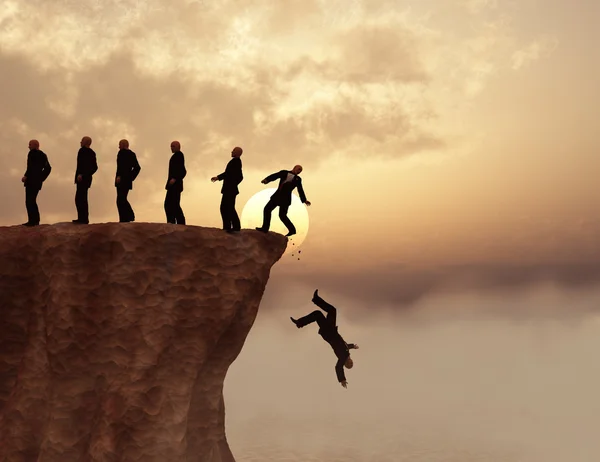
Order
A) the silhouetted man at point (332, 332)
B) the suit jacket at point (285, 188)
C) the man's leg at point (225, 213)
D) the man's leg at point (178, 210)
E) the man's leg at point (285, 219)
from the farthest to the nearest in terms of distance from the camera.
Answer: the silhouetted man at point (332, 332)
the man's leg at point (285, 219)
the suit jacket at point (285, 188)
the man's leg at point (225, 213)
the man's leg at point (178, 210)

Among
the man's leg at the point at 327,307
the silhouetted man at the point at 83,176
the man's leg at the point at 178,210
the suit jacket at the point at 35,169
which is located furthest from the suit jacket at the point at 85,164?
the man's leg at the point at 327,307

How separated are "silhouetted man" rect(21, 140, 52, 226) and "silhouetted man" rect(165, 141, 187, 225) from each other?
285cm

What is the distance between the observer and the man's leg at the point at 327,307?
770 inches

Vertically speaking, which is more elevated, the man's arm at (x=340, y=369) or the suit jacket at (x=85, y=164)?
the suit jacket at (x=85, y=164)

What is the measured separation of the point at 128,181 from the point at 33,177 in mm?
2258

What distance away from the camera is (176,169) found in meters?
14.6

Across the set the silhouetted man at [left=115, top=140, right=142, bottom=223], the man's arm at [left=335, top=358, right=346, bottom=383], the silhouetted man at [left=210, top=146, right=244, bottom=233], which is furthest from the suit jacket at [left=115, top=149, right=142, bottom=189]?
the man's arm at [left=335, top=358, right=346, bottom=383]

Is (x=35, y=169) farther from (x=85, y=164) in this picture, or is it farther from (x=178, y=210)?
(x=178, y=210)

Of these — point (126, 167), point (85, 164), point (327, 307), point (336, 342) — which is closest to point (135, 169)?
point (126, 167)

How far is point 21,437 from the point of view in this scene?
559 inches

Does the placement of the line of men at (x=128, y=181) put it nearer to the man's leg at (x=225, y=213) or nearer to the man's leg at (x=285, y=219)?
the man's leg at (x=225, y=213)

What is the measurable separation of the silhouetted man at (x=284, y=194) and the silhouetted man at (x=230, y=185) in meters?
0.78

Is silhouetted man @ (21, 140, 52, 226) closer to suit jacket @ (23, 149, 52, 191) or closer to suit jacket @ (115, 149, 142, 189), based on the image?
suit jacket @ (23, 149, 52, 191)

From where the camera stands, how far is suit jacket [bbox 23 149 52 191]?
49.1 ft
